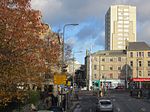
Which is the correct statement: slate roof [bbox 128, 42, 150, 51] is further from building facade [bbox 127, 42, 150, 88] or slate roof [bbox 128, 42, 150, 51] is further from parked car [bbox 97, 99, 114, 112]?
parked car [bbox 97, 99, 114, 112]

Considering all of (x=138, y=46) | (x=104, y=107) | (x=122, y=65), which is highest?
(x=138, y=46)

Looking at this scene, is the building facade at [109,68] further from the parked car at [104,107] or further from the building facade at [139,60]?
the parked car at [104,107]

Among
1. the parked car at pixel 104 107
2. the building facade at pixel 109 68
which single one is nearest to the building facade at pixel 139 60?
the building facade at pixel 109 68

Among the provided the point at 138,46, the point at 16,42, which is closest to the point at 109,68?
the point at 138,46

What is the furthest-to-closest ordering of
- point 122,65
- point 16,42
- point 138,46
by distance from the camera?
1. point 122,65
2. point 138,46
3. point 16,42

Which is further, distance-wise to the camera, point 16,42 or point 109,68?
point 109,68

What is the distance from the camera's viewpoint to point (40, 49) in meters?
28.7

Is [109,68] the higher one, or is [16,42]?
[109,68]

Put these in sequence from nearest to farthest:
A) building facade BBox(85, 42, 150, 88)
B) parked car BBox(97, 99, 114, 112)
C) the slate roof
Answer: parked car BBox(97, 99, 114, 112), building facade BBox(85, 42, 150, 88), the slate roof

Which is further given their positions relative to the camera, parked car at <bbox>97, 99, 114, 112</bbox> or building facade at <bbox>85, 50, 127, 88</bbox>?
building facade at <bbox>85, 50, 127, 88</bbox>

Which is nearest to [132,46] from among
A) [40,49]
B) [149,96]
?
[149,96]

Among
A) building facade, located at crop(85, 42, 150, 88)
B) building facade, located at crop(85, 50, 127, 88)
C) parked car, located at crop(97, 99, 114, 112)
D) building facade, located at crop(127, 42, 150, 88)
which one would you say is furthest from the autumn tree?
building facade, located at crop(85, 50, 127, 88)

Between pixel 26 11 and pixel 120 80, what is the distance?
13216 cm

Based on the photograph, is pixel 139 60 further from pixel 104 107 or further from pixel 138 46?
pixel 104 107
